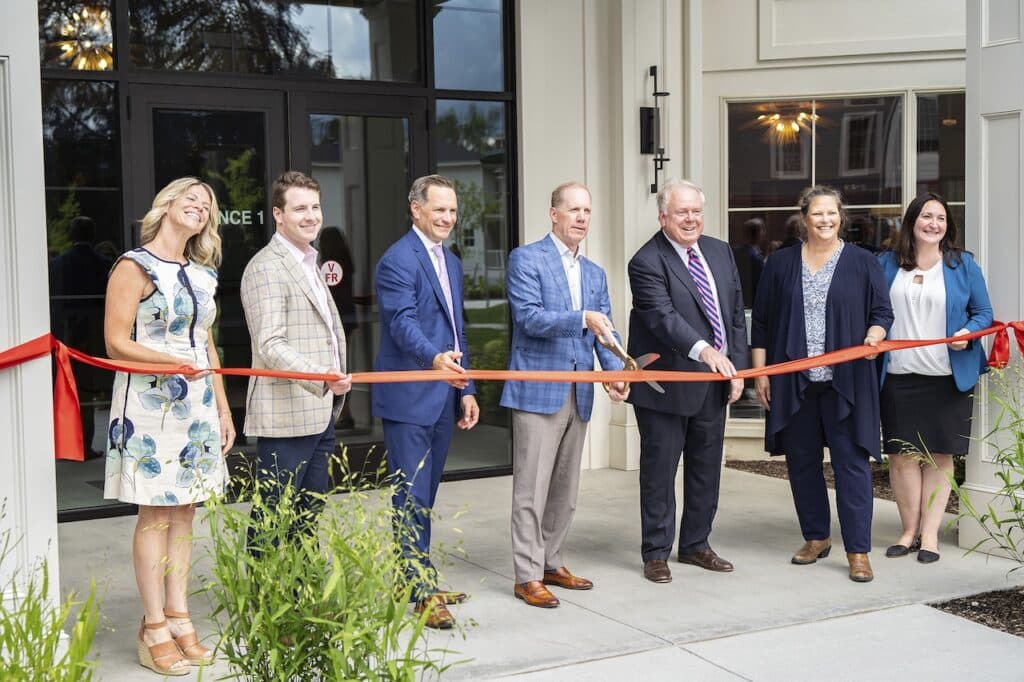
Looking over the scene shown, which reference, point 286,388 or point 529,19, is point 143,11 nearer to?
point 529,19

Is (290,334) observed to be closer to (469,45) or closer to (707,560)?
(707,560)

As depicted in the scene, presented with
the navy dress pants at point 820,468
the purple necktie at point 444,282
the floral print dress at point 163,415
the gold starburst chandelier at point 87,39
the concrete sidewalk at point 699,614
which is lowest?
the concrete sidewalk at point 699,614

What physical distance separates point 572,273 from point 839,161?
15.5 feet

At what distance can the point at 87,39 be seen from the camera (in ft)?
24.6

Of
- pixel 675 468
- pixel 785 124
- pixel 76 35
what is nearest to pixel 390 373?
→ pixel 675 468

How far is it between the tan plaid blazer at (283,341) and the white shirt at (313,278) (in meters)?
0.02

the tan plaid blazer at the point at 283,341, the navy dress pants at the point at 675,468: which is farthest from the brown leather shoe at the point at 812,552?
the tan plaid blazer at the point at 283,341

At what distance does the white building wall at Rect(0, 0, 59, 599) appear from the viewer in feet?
14.9

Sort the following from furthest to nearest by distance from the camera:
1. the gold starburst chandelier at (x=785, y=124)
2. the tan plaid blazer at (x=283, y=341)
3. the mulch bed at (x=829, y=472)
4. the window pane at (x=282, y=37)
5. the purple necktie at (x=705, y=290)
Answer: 1. the gold starburst chandelier at (x=785, y=124)
2. the mulch bed at (x=829, y=472)
3. the window pane at (x=282, y=37)
4. the purple necktie at (x=705, y=290)
5. the tan plaid blazer at (x=283, y=341)

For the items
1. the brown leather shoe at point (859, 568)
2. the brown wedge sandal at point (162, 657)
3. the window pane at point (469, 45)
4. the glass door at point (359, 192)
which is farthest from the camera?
the window pane at point (469, 45)

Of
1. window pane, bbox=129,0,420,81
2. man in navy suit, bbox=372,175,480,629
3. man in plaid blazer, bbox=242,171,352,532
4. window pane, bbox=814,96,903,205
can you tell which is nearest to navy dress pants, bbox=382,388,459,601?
man in navy suit, bbox=372,175,480,629

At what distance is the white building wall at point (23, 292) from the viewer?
14.9ft

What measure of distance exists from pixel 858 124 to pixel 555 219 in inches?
190

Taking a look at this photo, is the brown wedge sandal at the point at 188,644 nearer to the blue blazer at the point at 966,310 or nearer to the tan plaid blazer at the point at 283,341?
the tan plaid blazer at the point at 283,341
